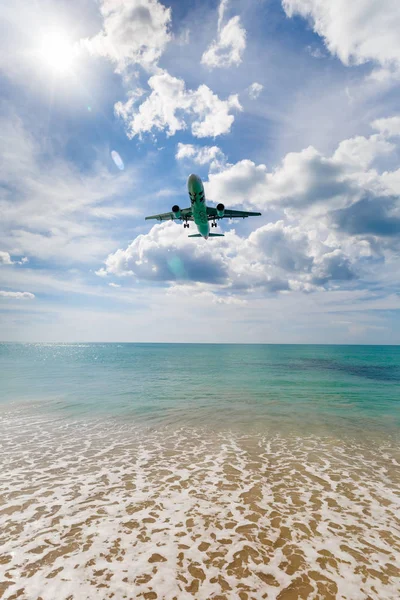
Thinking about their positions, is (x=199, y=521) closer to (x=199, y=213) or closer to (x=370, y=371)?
(x=199, y=213)

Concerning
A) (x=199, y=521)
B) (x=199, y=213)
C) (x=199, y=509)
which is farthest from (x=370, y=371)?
(x=199, y=521)

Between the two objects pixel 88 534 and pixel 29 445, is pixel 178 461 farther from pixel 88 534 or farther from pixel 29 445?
pixel 29 445

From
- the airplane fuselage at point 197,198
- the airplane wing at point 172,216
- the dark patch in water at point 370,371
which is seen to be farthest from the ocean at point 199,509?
the dark patch in water at point 370,371

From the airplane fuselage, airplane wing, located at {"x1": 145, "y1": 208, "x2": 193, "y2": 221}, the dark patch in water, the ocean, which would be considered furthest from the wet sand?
the dark patch in water

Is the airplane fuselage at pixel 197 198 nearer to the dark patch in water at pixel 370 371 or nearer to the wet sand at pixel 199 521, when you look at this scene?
the wet sand at pixel 199 521

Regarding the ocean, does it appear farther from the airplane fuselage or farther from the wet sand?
the airplane fuselage
